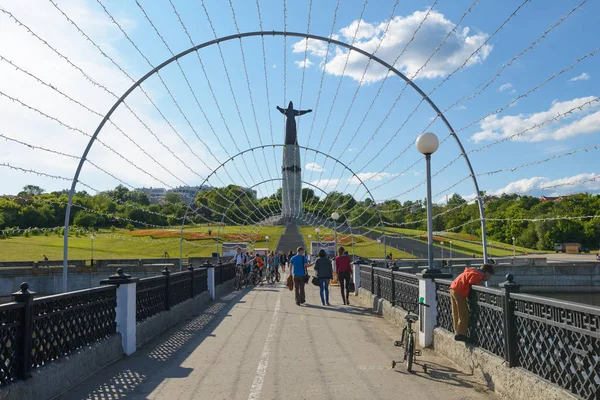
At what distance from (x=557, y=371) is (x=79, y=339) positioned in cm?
595

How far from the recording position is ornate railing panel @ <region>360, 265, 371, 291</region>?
57.2ft

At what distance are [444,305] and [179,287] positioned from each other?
24.6 feet

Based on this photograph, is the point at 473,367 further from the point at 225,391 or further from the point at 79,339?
the point at 79,339

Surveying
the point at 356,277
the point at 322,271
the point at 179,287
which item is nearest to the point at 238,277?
the point at 356,277

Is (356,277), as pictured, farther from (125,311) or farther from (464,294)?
(464,294)

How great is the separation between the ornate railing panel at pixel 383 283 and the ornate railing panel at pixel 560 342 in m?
→ 7.63

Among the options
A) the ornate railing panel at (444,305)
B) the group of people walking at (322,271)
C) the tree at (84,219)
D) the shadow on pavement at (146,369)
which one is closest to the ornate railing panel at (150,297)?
the shadow on pavement at (146,369)

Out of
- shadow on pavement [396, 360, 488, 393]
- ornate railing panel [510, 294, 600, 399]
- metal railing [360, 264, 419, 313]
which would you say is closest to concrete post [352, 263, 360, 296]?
metal railing [360, 264, 419, 313]

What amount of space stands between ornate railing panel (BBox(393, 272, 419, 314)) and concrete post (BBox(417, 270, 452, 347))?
127cm

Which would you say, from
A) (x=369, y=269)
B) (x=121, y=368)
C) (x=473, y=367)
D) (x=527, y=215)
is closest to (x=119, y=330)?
(x=121, y=368)

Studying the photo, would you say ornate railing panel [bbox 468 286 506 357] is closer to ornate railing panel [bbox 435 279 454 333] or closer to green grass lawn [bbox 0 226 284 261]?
ornate railing panel [bbox 435 279 454 333]

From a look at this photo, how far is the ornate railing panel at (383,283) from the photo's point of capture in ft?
45.0

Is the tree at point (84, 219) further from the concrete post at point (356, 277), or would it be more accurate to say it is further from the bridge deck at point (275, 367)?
the bridge deck at point (275, 367)

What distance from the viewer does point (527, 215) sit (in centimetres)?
7762
